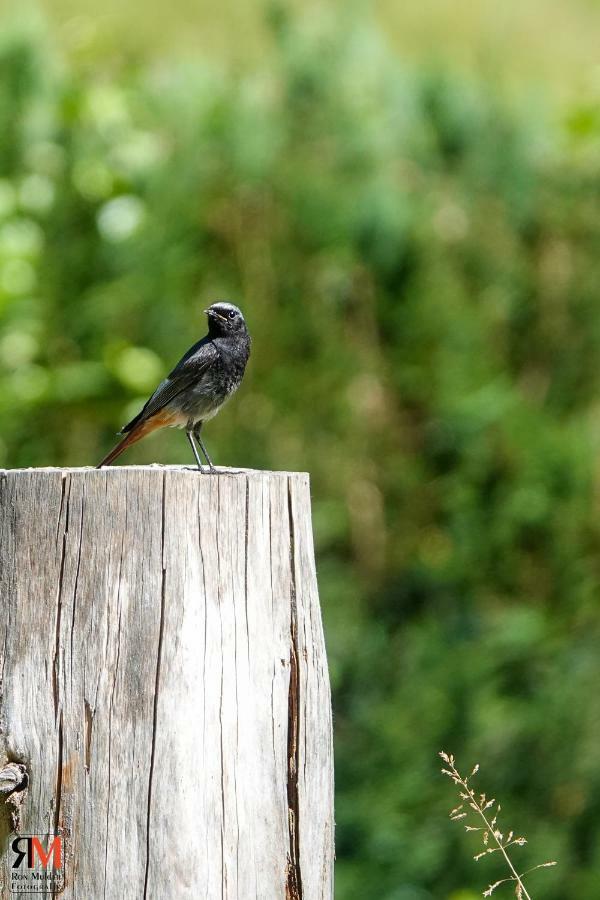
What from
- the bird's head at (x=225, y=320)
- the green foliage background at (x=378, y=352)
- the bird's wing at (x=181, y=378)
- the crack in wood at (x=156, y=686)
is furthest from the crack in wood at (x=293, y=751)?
the green foliage background at (x=378, y=352)

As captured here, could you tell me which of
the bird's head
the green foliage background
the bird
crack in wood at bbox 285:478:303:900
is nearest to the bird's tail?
the bird

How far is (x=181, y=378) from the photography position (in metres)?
4.20

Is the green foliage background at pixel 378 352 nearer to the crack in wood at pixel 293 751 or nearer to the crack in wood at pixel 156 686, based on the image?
the crack in wood at pixel 293 751

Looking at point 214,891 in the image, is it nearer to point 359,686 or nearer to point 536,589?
point 359,686

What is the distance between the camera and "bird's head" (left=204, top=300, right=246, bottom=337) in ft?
→ 14.0

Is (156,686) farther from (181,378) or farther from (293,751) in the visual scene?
(181,378)

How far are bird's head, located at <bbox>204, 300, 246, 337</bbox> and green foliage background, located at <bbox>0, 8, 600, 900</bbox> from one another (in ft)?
7.74

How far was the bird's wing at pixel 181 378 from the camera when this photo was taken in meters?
4.16

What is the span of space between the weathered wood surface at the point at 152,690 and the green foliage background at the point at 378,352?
385 centimetres

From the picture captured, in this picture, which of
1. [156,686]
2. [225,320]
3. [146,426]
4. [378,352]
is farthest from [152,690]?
[378,352]

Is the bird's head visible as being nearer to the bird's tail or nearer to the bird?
the bird

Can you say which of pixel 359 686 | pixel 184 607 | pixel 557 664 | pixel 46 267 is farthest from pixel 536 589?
pixel 184 607

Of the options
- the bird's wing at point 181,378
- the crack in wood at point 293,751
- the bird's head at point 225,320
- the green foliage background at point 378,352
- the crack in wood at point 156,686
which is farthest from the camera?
the green foliage background at point 378,352

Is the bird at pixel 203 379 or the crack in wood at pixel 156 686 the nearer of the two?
the crack in wood at pixel 156 686
